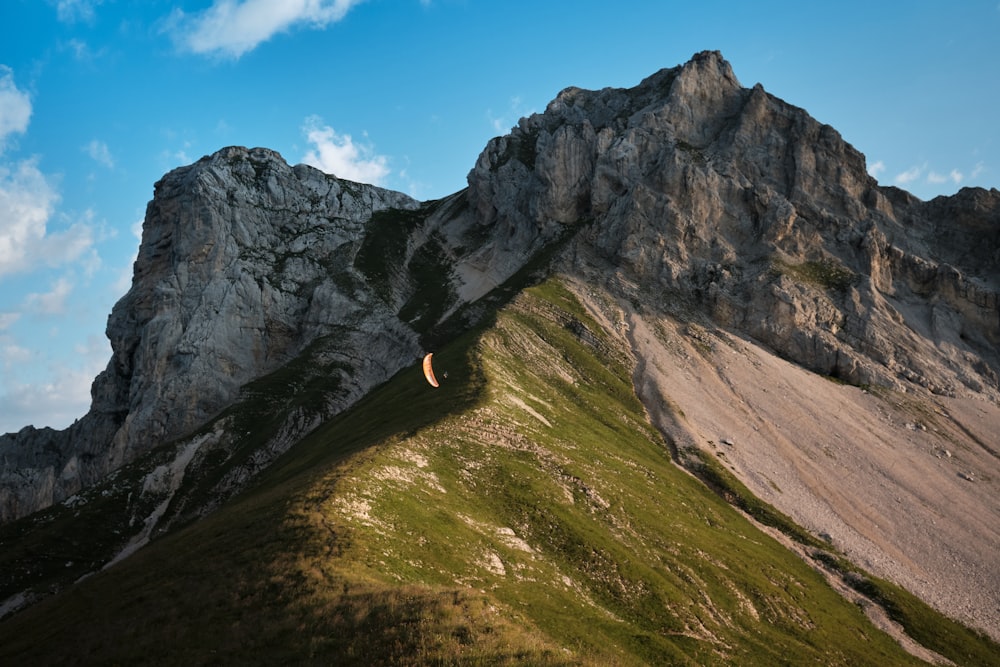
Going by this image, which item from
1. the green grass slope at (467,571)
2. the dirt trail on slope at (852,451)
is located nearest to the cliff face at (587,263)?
the dirt trail on slope at (852,451)

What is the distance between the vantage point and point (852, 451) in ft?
287

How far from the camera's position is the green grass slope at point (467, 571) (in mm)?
21578

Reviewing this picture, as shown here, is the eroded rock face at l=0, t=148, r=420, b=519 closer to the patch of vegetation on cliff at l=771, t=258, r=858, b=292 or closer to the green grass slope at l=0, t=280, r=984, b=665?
the green grass slope at l=0, t=280, r=984, b=665

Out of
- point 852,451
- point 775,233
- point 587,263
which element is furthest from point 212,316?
point 852,451

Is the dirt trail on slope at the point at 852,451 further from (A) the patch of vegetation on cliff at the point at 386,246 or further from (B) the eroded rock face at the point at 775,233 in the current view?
(A) the patch of vegetation on cliff at the point at 386,246

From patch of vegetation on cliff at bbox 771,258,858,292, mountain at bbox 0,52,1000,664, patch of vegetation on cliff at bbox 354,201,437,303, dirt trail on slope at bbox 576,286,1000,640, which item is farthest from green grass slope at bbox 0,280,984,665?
patch of vegetation on cliff at bbox 354,201,437,303

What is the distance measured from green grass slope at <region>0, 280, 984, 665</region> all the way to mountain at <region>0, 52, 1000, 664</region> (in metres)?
0.27

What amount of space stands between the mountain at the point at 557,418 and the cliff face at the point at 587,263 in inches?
33.2

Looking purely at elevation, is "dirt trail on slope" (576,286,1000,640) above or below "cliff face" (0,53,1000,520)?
below

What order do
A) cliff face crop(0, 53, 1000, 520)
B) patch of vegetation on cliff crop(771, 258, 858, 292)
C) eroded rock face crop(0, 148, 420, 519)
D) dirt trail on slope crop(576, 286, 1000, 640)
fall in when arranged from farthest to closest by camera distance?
patch of vegetation on cliff crop(771, 258, 858, 292) → eroded rock face crop(0, 148, 420, 519) → cliff face crop(0, 53, 1000, 520) → dirt trail on slope crop(576, 286, 1000, 640)

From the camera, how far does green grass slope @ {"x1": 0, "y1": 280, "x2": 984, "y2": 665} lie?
2158cm

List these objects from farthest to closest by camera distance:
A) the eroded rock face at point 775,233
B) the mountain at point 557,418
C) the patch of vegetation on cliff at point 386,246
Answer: the patch of vegetation on cliff at point 386,246 < the eroded rock face at point 775,233 < the mountain at point 557,418

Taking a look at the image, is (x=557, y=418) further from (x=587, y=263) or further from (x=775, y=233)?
(x=775, y=233)

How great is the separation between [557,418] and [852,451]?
48.8 metres
